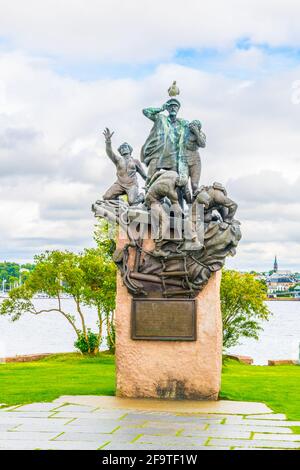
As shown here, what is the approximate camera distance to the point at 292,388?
11.7 m

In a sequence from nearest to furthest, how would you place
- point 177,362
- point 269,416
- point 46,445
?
1. point 46,445
2. point 269,416
3. point 177,362

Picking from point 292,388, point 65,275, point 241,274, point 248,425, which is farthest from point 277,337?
point 248,425

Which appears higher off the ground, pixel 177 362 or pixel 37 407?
pixel 177 362

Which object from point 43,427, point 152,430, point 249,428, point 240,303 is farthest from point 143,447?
point 240,303

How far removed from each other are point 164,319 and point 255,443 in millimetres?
3449

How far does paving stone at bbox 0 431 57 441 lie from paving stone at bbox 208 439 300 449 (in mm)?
1742

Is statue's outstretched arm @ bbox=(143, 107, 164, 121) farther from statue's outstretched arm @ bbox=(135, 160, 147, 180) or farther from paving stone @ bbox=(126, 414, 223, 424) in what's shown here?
paving stone @ bbox=(126, 414, 223, 424)

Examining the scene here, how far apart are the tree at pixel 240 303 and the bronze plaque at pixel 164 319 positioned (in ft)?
33.3

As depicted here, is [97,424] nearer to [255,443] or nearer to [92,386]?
[255,443]

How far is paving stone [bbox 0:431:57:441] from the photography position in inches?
290

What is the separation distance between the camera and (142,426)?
806cm

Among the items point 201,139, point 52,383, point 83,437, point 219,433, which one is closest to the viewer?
point 83,437
